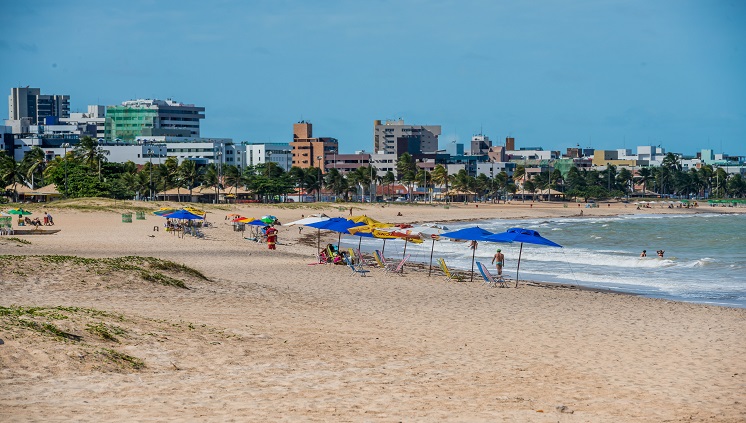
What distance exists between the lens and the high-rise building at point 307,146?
167 meters

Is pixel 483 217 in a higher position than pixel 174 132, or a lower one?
lower

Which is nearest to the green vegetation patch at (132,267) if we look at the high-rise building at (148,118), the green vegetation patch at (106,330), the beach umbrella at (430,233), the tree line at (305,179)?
the green vegetation patch at (106,330)

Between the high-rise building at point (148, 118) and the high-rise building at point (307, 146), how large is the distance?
24.7 meters

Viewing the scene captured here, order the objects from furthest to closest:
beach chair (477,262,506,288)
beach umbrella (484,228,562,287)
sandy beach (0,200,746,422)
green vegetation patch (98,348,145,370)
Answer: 1. beach chair (477,262,506,288)
2. beach umbrella (484,228,562,287)
3. green vegetation patch (98,348,145,370)
4. sandy beach (0,200,746,422)

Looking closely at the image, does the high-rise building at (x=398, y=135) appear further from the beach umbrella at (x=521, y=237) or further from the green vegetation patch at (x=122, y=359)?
the green vegetation patch at (x=122, y=359)

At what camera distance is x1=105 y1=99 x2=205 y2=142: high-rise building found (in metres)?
185

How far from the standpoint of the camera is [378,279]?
23.9 metres

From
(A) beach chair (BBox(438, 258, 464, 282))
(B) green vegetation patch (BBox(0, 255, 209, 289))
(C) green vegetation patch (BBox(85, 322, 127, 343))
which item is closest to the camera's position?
(C) green vegetation patch (BBox(85, 322, 127, 343))

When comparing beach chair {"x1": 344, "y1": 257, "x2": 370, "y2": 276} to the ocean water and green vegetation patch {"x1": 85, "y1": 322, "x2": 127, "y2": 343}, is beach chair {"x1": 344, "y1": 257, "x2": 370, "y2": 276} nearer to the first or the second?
the ocean water

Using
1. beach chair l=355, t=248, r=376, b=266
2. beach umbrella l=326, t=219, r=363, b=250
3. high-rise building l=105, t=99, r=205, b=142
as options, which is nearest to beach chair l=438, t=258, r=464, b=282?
beach chair l=355, t=248, r=376, b=266

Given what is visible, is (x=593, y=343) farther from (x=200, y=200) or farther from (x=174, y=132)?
(x=174, y=132)

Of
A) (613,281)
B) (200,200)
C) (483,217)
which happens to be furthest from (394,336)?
(200,200)

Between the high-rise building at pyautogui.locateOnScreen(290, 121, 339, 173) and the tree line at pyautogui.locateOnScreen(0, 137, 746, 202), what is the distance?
58.5 feet

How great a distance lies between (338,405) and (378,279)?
14.8 metres
